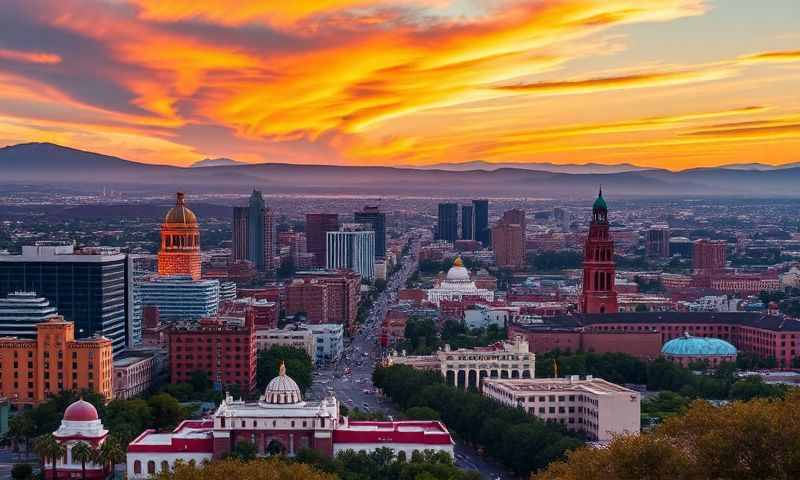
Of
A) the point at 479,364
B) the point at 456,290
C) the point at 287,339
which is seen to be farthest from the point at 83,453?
the point at 456,290

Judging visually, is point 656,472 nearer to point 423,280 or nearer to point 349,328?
point 349,328

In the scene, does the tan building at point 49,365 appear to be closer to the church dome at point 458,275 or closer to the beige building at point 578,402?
the beige building at point 578,402

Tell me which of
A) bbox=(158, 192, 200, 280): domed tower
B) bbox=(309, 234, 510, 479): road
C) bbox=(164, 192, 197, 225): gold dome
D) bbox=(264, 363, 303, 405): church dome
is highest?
bbox=(164, 192, 197, 225): gold dome

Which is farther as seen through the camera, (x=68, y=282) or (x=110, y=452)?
(x=68, y=282)

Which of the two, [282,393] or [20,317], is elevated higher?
[20,317]

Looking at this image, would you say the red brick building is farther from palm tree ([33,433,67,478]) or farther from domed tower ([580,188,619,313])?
domed tower ([580,188,619,313])

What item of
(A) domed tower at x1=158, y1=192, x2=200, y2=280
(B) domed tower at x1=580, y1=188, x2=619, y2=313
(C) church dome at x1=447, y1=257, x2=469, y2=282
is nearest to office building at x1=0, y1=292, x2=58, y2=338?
(A) domed tower at x1=158, y1=192, x2=200, y2=280

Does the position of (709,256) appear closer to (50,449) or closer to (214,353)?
(214,353)
